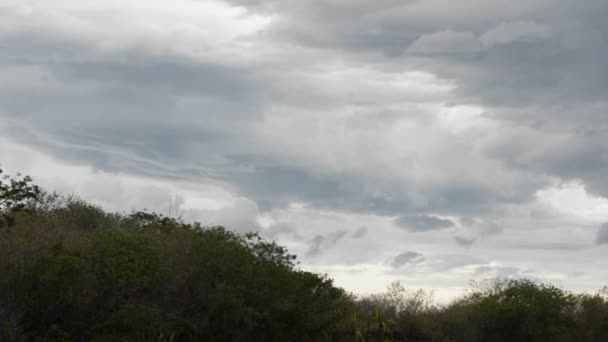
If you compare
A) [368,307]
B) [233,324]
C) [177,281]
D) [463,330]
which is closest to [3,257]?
[177,281]

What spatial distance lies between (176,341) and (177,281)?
1713 mm

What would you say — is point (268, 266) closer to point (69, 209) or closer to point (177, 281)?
point (177, 281)

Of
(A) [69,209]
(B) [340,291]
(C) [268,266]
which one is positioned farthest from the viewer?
(A) [69,209]

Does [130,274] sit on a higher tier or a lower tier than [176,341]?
higher

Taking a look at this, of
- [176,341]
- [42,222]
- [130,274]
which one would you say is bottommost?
[176,341]

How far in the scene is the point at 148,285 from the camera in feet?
68.4

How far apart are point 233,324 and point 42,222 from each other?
7742mm

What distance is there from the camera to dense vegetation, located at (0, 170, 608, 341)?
771 inches

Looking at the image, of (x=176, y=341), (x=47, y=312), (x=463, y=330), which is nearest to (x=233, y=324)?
(x=176, y=341)

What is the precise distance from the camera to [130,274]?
20172mm

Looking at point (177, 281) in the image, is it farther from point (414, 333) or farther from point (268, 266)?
point (414, 333)

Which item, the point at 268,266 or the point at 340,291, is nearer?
the point at 268,266

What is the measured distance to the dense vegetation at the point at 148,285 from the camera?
64.2ft

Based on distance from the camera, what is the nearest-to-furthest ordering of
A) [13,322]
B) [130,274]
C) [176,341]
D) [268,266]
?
[13,322], [130,274], [176,341], [268,266]
